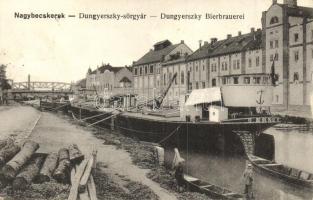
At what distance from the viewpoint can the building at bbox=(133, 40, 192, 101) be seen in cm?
6356

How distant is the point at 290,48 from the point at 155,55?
105 ft

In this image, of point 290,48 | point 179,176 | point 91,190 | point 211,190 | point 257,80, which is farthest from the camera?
point 290,48

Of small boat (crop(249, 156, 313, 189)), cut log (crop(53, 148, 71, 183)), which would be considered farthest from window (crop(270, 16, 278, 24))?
cut log (crop(53, 148, 71, 183))

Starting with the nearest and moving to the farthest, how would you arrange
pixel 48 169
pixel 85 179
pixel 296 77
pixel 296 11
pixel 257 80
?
pixel 85 179 < pixel 48 169 < pixel 257 80 < pixel 296 77 < pixel 296 11

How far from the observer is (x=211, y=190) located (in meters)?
11.0

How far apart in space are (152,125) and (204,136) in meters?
5.38

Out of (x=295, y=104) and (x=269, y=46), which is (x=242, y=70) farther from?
(x=295, y=104)

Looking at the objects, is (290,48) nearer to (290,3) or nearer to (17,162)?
(290,3)

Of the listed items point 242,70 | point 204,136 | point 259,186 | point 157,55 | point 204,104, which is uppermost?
point 157,55

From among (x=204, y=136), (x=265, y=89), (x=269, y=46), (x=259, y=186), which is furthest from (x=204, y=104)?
(x=269, y=46)

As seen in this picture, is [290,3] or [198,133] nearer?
[198,133]

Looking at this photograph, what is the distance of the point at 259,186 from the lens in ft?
46.0

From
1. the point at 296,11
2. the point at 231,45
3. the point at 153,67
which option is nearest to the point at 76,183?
the point at 296,11

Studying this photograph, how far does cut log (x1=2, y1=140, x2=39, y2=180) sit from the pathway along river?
7184mm
